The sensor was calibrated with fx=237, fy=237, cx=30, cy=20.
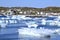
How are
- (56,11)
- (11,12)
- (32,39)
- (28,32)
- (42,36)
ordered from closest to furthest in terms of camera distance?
(32,39) → (42,36) → (28,32) → (11,12) → (56,11)

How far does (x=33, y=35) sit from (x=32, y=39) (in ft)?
2.81

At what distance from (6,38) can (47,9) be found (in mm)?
35725

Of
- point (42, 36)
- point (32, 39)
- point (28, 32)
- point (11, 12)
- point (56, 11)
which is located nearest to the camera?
point (32, 39)

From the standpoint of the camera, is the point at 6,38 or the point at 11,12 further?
the point at 11,12

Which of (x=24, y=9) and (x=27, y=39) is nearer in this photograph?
(x=27, y=39)

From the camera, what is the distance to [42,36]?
346 inches

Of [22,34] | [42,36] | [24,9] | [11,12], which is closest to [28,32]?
[22,34]

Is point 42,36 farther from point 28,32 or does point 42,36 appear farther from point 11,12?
point 11,12

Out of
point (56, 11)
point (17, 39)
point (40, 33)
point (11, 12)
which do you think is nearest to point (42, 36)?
point (40, 33)

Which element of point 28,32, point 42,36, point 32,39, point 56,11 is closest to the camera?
point 32,39

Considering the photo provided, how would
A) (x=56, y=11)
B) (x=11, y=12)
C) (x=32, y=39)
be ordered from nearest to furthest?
(x=32, y=39)
(x=11, y=12)
(x=56, y=11)

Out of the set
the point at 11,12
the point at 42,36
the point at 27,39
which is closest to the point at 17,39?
the point at 27,39

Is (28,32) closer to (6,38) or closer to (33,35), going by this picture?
(33,35)

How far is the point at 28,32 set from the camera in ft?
30.9
